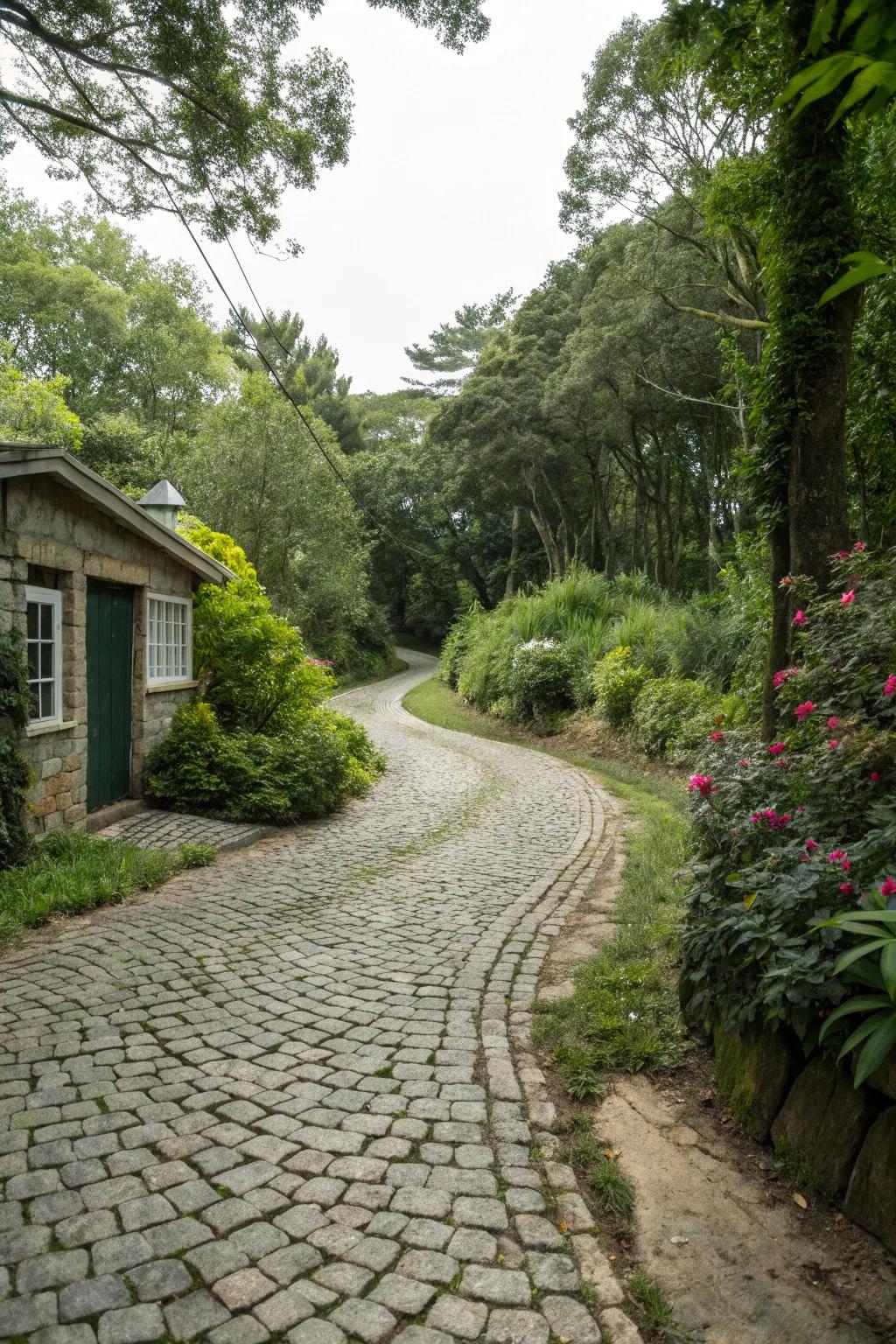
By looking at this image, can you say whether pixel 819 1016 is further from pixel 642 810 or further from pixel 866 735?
pixel 642 810

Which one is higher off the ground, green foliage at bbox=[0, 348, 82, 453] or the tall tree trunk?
green foliage at bbox=[0, 348, 82, 453]

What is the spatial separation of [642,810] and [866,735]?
578 cm

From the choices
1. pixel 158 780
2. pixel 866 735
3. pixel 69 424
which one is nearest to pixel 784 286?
pixel 866 735

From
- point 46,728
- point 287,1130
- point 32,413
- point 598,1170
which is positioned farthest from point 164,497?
point 32,413

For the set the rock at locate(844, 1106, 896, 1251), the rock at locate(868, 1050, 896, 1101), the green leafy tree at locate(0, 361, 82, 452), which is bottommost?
the rock at locate(844, 1106, 896, 1251)

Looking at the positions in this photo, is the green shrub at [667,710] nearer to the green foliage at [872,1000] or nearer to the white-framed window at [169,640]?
the white-framed window at [169,640]

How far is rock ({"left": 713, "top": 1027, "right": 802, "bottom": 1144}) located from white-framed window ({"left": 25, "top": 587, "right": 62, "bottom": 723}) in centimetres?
579

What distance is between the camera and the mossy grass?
139 inches

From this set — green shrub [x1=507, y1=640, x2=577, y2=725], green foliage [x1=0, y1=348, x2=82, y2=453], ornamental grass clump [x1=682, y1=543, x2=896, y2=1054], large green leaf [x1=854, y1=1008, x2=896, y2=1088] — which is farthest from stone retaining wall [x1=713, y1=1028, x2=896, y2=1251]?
green foliage [x1=0, y1=348, x2=82, y2=453]

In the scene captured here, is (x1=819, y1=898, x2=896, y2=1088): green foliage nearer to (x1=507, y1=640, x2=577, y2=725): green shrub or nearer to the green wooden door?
the green wooden door

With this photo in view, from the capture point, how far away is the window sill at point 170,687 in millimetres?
8617

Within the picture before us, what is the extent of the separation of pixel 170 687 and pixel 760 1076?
7.69m

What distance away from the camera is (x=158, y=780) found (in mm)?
8398

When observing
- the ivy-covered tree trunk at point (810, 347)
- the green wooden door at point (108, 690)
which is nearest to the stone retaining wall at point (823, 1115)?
the ivy-covered tree trunk at point (810, 347)
